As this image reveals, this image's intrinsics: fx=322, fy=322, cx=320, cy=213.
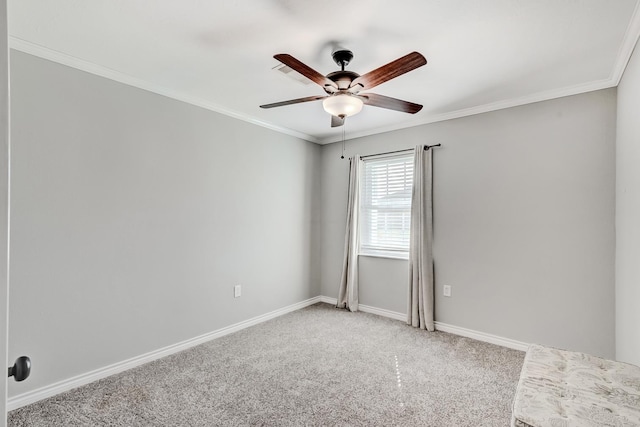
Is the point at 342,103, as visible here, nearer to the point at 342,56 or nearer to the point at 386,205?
the point at 342,56

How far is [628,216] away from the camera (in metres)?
2.13

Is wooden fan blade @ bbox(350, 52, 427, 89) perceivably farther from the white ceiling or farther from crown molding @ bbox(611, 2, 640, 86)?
crown molding @ bbox(611, 2, 640, 86)

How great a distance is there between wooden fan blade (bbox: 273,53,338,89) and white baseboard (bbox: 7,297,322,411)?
98.3 inches

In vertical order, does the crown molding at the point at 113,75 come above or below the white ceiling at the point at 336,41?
below

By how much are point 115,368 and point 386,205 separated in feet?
10.1

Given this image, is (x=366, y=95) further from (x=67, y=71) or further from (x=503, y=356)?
(x=503, y=356)

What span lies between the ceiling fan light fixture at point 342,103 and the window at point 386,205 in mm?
1820

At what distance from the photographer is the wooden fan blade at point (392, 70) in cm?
165

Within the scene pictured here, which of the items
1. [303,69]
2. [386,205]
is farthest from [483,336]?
[303,69]

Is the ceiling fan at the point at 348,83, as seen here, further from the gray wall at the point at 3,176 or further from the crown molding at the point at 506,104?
the gray wall at the point at 3,176

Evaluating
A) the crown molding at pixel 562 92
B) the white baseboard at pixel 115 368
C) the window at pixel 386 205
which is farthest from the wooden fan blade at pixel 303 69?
the white baseboard at pixel 115 368

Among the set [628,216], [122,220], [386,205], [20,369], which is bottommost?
[20,369]

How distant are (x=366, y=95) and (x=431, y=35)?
0.51m

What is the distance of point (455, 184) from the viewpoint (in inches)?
A: 132
